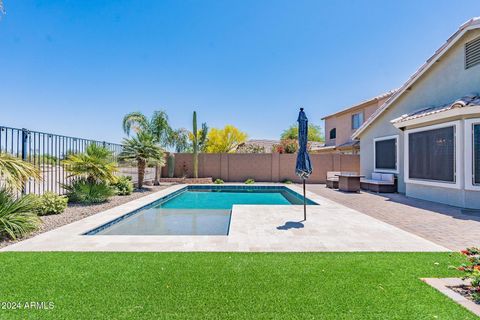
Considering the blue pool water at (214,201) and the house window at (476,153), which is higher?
the house window at (476,153)

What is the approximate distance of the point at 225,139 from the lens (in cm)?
3356

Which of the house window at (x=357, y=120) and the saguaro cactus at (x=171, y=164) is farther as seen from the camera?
the house window at (x=357, y=120)

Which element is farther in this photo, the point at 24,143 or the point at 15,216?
the point at 24,143

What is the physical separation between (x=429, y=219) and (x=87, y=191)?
12.3 m

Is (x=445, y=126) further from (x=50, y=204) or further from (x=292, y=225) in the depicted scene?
(x=50, y=204)

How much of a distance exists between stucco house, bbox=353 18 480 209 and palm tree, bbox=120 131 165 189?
44.2ft

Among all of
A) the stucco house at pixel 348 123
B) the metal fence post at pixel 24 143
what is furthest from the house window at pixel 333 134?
the metal fence post at pixel 24 143

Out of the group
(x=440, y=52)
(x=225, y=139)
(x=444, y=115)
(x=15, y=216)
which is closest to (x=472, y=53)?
(x=440, y=52)

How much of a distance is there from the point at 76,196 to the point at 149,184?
26.6ft

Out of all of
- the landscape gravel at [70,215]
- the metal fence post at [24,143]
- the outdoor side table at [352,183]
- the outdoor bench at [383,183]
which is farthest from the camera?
the outdoor side table at [352,183]

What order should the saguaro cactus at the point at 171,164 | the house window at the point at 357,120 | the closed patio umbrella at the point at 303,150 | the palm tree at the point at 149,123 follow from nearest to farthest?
the closed patio umbrella at the point at 303,150 → the saguaro cactus at the point at 171,164 → the palm tree at the point at 149,123 → the house window at the point at 357,120

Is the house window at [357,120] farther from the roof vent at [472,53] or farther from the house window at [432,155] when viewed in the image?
the roof vent at [472,53]

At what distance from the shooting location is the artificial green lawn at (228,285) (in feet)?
9.32

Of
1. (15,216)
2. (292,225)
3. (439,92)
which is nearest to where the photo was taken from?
(15,216)
